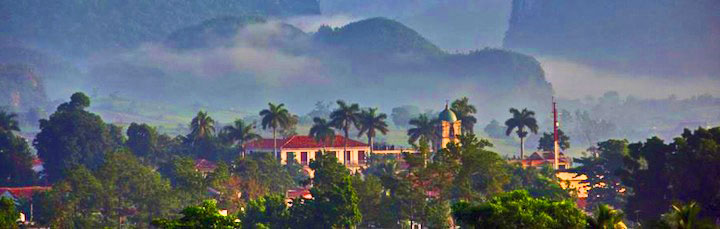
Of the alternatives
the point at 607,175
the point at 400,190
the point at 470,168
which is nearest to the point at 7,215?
the point at 400,190

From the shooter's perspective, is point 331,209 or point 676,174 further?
point 331,209

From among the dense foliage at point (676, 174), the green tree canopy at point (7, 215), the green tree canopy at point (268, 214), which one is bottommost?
the green tree canopy at point (268, 214)

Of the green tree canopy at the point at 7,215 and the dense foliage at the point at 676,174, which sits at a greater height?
the dense foliage at the point at 676,174

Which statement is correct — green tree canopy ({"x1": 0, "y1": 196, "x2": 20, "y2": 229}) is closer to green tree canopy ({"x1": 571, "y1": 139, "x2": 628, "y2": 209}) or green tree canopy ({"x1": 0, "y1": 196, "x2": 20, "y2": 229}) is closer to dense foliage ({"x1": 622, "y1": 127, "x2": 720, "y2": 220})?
dense foliage ({"x1": 622, "y1": 127, "x2": 720, "y2": 220})

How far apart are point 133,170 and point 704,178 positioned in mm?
83619

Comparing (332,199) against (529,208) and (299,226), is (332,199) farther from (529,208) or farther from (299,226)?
(529,208)

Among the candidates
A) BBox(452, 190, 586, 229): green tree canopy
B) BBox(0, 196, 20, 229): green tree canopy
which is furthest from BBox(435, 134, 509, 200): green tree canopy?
BBox(452, 190, 586, 229): green tree canopy

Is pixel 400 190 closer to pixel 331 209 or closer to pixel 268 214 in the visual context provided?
pixel 331 209

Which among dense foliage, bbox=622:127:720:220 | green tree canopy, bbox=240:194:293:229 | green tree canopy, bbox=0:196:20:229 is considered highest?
dense foliage, bbox=622:127:720:220

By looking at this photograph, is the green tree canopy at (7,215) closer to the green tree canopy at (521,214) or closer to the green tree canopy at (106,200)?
the green tree canopy at (106,200)

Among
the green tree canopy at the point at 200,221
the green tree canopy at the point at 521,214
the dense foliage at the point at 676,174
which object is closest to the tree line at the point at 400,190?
the dense foliage at the point at 676,174

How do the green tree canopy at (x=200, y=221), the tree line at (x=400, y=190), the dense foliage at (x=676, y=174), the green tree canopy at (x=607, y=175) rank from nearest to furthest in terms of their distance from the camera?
1. the green tree canopy at (x=200, y=221)
2. the dense foliage at (x=676, y=174)
3. the tree line at (x=400, y=190)
4. the green tree canopy at (x=607, y=175)

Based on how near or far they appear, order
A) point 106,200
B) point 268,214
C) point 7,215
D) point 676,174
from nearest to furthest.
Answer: point 7,215
point 676,174
point 268,214
point 106,200

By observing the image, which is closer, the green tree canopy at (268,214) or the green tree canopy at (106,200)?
the green tree canopy at (268,214)
